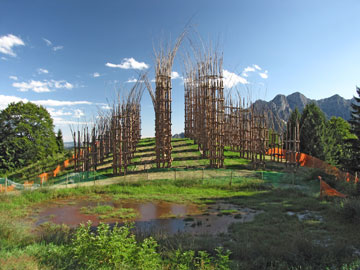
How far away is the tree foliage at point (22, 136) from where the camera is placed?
2423 cm

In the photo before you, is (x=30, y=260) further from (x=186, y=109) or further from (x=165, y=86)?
(x=186, y=109)

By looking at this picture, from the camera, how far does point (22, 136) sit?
25.2 meters

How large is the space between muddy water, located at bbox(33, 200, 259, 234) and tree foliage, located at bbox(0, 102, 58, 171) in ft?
51.4

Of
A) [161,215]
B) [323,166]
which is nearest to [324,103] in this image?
[323,166]

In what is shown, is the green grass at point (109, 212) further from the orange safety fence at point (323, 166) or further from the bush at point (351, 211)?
the orange safety fence at point (323, 166)

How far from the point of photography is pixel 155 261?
14.7ft

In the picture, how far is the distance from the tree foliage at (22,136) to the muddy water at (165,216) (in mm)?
15665

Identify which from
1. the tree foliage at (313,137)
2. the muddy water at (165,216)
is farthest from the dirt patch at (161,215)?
the tree foliage at (313,137)

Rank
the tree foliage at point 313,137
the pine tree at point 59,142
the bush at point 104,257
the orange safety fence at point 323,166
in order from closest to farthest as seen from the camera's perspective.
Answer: the bush at point 104,257, the orange safety fence at point 323,166, the tree foliage at point 313,137, the pine tree at point 59,142

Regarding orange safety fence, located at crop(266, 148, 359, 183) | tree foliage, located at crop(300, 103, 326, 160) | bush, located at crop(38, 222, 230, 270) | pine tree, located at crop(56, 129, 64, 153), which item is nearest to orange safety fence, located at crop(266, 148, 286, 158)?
orange safety fence, located at crop(266, 148, 359, 183)

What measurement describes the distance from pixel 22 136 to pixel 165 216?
851 inches

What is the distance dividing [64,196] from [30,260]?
9417 mm

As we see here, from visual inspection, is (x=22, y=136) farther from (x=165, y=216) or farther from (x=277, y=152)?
(x=277, y=152)

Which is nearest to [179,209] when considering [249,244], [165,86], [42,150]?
[249,244]
